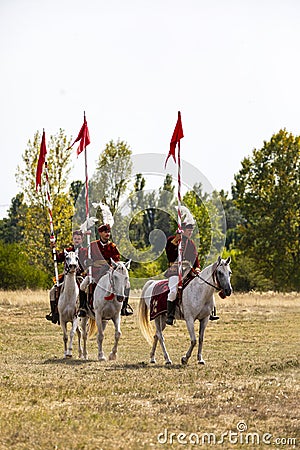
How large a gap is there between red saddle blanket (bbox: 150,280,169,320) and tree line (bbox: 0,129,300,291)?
12.3m

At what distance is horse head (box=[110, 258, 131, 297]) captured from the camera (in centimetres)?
1470

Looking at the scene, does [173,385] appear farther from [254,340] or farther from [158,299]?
[254,340]

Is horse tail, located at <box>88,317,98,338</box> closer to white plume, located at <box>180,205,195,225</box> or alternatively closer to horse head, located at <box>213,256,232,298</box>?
white plume, located at <box>180,205,195,225</box>

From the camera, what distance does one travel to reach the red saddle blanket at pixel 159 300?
1502 centimetres

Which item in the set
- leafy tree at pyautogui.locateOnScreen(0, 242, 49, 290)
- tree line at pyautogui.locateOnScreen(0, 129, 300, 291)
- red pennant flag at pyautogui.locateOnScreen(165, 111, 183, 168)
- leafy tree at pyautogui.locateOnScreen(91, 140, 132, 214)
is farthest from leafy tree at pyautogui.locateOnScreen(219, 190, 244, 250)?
red pennant flag at pyautogui.locateOnScreen(165, 111, 183, 168)

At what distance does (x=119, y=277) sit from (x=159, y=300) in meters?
0.99

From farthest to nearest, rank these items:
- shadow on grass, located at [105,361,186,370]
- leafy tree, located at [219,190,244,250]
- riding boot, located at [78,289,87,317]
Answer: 1. leafy tree, located at [219,190,244,250]
2. riding boot, located at [78,289,87,317]
3. shadow on grass, located at [105,361,186,370]

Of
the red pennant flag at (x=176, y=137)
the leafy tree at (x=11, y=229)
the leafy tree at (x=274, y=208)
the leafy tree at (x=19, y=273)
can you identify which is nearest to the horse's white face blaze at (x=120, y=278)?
the red pennant flag at (x=176, y=137)

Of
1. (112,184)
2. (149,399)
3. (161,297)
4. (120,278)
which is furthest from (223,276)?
(112,184)

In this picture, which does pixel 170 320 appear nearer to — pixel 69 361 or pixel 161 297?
pixel 161 297

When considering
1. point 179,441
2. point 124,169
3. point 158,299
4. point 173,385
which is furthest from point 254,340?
point 124,169

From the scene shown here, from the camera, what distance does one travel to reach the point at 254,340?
2064 centimetres

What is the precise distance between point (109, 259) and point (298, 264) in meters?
37.4

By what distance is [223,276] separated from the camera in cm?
1391
